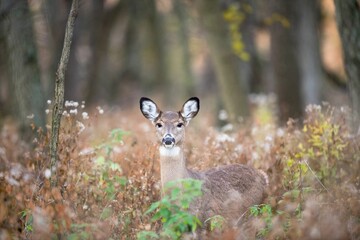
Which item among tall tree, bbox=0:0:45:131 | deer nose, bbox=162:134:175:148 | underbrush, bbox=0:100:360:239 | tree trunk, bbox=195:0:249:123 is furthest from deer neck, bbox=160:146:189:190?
tree trunk, bbox=195:0:249:123

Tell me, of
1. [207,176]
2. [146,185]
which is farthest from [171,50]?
[146,185]

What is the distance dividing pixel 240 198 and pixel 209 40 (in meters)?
7.23

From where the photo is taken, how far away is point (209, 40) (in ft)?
47.3

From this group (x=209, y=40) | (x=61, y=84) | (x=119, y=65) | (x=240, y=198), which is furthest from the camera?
(x=119, y=65)

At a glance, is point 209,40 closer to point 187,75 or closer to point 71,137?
point 71,137

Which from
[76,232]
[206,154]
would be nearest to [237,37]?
[206,154]

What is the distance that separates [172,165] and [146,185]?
390mm

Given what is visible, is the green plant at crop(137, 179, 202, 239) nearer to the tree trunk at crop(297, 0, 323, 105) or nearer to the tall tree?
the tall tree

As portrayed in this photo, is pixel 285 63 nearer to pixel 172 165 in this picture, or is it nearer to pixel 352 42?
pixel 352 42

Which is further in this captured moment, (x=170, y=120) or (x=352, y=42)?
(x=352, y=42)

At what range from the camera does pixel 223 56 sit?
1429 cm

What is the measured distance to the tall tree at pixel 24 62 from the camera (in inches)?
416

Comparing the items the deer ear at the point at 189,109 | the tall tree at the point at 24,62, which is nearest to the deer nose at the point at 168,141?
the deer ear at the point at 189,109

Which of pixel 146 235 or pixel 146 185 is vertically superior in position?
pixel 146 185
